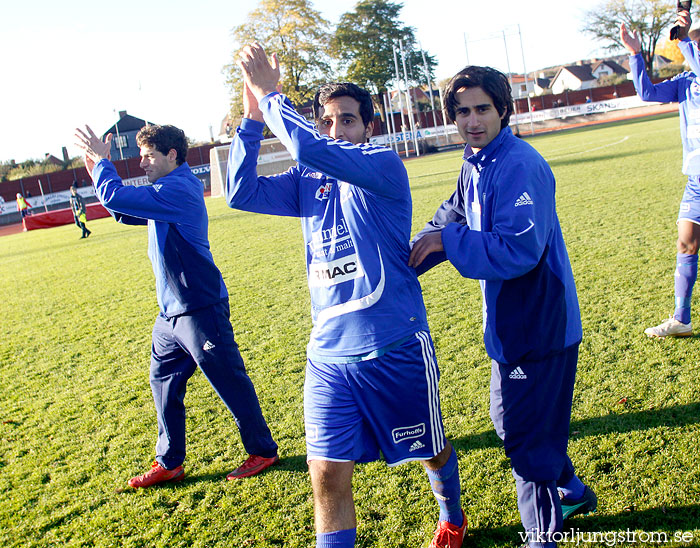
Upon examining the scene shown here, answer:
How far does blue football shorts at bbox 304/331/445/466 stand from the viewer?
2.38 meters

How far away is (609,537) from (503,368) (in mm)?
1062

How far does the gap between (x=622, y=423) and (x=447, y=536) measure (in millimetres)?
1586

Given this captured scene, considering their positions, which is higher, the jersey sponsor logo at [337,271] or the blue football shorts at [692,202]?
the jersey sponsor logo at [337,271]

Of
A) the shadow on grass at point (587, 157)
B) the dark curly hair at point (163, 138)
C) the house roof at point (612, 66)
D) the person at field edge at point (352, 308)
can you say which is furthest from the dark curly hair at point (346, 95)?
the house roof at point (612, 66)

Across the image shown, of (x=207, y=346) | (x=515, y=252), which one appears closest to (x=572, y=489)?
(x=515, y=252)

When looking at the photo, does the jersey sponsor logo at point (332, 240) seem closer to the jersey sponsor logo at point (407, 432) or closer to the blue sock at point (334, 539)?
the jersey sponsor logo at point (407, 432)

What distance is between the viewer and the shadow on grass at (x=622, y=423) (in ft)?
12.1

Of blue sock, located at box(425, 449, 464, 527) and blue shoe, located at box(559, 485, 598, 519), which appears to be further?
blue shoe, located at box(559, 485, 598, 519)

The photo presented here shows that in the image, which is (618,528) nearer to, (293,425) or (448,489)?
(448,489)

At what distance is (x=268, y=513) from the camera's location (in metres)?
3.37

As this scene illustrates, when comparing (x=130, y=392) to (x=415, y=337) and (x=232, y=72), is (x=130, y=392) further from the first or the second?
(x=232, y=72)

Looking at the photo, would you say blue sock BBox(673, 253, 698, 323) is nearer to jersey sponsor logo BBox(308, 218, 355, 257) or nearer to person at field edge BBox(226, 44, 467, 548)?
person at field edge BBox(226, 44, 467, 548)

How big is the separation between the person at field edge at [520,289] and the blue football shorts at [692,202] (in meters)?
2.99

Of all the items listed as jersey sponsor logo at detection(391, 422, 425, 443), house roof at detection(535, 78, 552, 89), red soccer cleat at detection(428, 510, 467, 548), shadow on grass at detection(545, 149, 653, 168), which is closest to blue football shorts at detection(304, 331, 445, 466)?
jersey sponsor logo at detection(391, 422, 425, 443)
